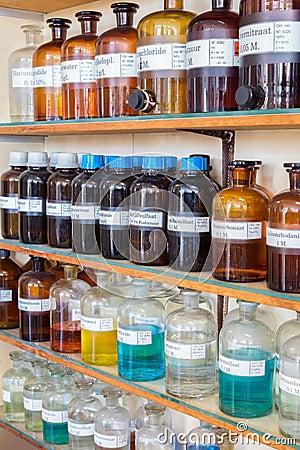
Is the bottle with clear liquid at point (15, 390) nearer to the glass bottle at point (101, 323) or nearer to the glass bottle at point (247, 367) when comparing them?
the glass bottle at point (101, 323)

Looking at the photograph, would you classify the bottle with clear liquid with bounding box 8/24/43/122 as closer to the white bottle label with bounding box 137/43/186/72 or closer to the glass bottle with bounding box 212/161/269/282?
the white bottle label with bounding box 137/43/186/72

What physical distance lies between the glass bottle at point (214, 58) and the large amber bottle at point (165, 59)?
6 centimetres

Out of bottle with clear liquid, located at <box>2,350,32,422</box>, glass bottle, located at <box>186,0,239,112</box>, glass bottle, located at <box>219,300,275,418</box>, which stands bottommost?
bottle with clear liquid, located at <box>2,350,32,422</box>

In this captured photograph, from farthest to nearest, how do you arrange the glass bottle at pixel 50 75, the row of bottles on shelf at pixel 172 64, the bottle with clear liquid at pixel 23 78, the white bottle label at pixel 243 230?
the bottle with clear liquid at pixel 23 78
the glass bottle at pixel 50 75
the white bottle label at pixel 243 230
the row of bottles on shelf at pixel 172 64

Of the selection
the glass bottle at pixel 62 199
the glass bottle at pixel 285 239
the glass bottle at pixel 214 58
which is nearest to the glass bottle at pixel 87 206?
the glass bottle at pixel 62 199

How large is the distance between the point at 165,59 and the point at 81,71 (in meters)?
0.27

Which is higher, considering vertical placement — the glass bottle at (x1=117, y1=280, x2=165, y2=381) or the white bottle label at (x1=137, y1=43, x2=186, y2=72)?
the white bottle label at (x1=137, y1=43, x2=186, y2=72)

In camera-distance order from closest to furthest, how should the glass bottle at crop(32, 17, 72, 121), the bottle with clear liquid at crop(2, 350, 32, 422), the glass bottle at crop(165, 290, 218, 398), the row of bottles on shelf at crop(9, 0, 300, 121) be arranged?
the row of bottles on shelf at crop(9, 0, 300, 121) < the glass bottle at crop(165, 290, 218, 398) < the glass bottle at crop(32, 17, 72, 121) < the bottle with clear liquid at crop(2, 350, 32, 422)

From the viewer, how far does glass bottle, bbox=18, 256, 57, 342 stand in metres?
1.75

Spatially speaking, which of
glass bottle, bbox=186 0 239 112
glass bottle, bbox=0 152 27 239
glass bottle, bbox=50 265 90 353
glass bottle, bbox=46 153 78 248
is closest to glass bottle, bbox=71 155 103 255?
glass bottle, bbox=46 153 78 248

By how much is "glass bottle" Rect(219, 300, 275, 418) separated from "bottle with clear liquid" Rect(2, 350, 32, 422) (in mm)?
771

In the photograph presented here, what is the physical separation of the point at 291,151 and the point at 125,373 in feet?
1.89

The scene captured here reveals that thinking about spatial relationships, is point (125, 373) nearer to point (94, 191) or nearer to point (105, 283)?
point (105, 283)

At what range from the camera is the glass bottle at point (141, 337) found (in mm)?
1458
